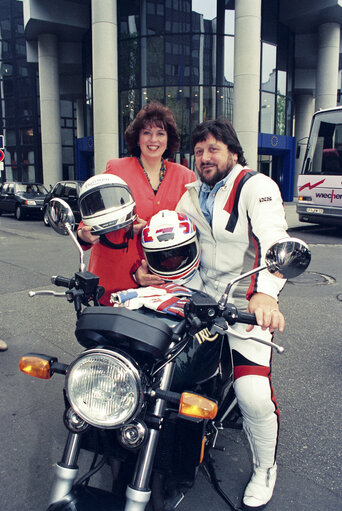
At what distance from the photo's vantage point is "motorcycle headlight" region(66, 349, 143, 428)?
4.78 feet

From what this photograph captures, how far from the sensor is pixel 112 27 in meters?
20.4

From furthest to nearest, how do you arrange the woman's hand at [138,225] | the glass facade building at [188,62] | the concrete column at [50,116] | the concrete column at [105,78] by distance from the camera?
the concrete column at [50,116], the glass facade building at [188,62], the concrete column at [105,78], the woman's hand at [138,225]

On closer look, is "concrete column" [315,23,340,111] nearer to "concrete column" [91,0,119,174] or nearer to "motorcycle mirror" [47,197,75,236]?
"concrete column" [91,0,119,174]

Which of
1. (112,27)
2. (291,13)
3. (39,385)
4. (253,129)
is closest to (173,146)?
(39,385)

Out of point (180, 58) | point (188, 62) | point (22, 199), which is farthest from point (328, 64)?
point (22, 199)

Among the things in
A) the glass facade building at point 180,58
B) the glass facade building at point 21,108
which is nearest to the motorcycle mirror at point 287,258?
the glass facade building at point 180,58

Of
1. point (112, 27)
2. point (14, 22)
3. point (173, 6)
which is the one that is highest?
point (14, 22)

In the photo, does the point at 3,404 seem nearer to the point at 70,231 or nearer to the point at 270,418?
the point at 70,231

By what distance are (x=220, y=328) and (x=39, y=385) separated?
2661mm

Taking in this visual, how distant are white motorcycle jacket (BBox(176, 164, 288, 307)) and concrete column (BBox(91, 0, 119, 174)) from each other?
62.8 feet

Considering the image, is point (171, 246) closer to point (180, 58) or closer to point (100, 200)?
point (100, 200)

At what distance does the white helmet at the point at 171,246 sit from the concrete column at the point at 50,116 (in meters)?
26.5

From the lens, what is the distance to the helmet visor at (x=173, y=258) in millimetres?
2258

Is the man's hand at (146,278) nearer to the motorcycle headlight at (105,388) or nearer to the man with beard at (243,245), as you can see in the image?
the man with beard at (243,245)
